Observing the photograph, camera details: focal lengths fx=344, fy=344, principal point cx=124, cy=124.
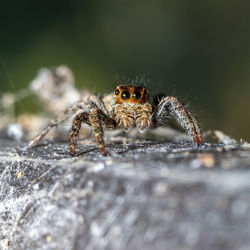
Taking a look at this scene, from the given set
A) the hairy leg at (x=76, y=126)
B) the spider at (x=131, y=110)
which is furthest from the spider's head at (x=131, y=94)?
the hairy leg at (x=76, y=126)

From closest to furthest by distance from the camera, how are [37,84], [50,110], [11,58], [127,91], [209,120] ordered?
[127,91]
[37,84]
[50,110]
[11,58]
[209,120]

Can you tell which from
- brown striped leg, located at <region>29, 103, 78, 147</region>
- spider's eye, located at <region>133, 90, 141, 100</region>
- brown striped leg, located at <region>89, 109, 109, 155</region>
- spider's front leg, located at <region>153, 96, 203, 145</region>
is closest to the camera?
brown striped leg, located at <region>89, 109, 109, 155</region>

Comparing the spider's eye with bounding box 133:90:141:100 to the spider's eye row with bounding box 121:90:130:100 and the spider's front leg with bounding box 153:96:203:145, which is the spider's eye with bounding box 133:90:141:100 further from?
the spider's front leg with bounding box 153:96:203:145

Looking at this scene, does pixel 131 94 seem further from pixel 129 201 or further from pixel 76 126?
pixel 129 201

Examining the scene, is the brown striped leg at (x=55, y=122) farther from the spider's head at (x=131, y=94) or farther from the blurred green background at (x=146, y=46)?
the blurred green background at (x=146, y=46)

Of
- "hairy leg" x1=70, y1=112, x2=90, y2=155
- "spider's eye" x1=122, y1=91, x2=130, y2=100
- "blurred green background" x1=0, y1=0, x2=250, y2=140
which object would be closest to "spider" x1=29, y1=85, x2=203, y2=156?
"spider's eye" x1=122, y1=91, x2=130, y2=100

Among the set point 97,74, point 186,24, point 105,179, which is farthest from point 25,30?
point 105,179

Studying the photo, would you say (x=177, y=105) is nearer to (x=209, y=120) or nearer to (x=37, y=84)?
(x=37, y=84)

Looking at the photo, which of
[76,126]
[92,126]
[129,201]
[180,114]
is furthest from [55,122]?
[129,201]
